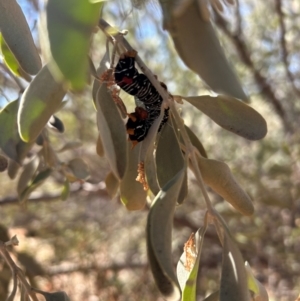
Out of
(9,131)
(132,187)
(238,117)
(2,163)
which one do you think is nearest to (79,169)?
(2,163)

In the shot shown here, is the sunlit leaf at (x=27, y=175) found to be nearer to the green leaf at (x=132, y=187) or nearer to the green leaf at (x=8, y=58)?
the green leaf at (x=8, y=58)

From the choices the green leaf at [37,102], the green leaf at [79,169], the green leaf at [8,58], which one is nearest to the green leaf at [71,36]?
the green leaf at [37,102]

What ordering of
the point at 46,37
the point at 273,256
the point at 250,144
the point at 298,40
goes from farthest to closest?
1. the point at 250,144
2. the point at 298,40
3. the point at 273,256
4. the point at 46,37

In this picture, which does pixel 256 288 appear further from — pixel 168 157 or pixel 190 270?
pixel 168 157

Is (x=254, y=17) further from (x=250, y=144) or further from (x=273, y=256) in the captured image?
(x=273, y=256)

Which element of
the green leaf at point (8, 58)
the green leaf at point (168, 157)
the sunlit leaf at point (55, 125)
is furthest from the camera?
the sunlit leaf at point (55, 125)

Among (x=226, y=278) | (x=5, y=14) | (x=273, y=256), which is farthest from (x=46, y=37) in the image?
(x=273, y=256)
